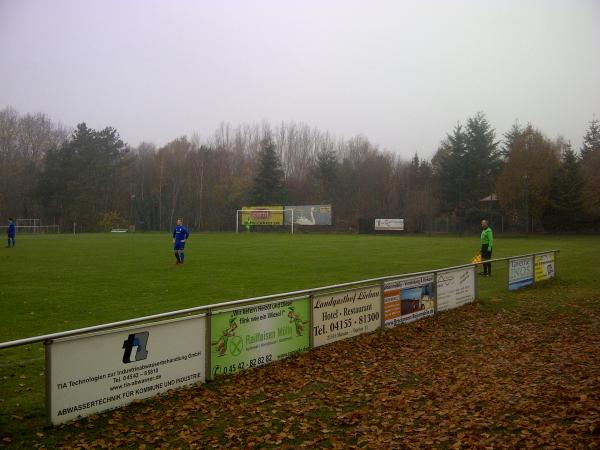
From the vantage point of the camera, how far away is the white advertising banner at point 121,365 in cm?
547

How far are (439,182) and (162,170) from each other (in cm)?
4733

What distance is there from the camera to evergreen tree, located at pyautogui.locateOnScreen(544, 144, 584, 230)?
59.7 meters

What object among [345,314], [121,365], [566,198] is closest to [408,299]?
[345,314]

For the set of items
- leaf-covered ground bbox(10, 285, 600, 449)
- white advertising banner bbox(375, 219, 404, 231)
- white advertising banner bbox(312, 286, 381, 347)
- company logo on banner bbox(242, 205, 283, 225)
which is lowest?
leaf-covered ground bbox(10, 285, 600, 449)

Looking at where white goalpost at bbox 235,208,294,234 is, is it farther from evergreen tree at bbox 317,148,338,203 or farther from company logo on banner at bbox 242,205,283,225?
evergreen tree at bbox 317,148,338,203

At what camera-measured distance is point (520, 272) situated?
1688 cm

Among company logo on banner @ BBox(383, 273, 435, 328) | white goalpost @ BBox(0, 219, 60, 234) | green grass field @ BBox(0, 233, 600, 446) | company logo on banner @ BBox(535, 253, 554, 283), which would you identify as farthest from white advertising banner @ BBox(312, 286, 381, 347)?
white goalpost @ BBox(0, 219, 60, 234)

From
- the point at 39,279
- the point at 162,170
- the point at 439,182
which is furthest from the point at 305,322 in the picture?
the point at 162,170

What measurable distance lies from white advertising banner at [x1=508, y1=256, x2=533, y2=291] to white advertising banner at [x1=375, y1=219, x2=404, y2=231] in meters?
45.4

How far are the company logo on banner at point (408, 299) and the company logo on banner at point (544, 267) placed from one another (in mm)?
8078

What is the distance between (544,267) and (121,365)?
55.9ft

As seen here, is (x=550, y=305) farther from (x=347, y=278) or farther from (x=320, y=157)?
(x=320, y=157)

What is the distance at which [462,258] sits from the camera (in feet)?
88.3

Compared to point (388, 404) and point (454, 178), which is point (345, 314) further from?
point (454, 178)
